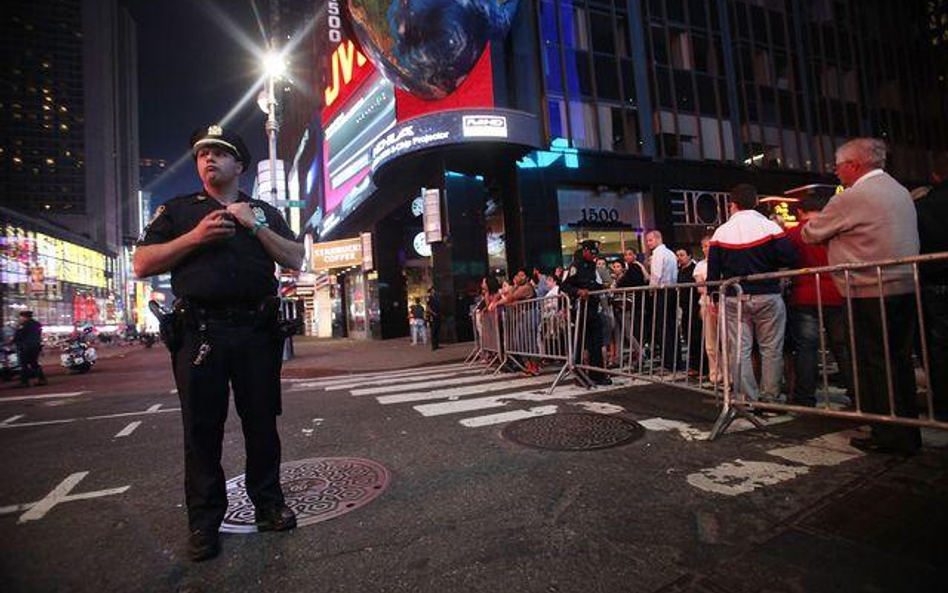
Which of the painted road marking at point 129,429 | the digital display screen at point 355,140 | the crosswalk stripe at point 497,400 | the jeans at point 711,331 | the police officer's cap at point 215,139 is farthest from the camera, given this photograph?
the digital display screen at point 355,140

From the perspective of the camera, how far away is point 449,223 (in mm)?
18391

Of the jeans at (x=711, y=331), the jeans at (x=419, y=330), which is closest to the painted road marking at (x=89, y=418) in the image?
the jeans at (x=711, y=331)

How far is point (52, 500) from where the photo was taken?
3.50 meters

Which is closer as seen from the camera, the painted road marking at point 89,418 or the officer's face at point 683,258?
the painted road marking at point 89,418

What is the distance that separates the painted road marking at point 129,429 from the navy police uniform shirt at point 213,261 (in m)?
4.02

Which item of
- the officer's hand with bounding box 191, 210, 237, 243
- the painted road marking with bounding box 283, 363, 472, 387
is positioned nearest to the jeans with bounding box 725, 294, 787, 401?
the officer's hand with bounding box 191, 210, 237, 243

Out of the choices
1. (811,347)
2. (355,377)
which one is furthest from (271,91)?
(811,347)

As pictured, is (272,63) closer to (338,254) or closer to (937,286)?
(338,254)

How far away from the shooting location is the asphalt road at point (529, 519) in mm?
2133

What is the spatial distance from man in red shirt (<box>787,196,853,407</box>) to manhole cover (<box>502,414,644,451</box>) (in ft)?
5.95

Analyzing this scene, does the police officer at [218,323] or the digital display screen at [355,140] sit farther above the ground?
the digital display screen at [355,140]

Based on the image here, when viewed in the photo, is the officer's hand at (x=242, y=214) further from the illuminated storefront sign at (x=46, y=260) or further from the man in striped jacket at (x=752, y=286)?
the illuminated storefront sign at (x=46, y=260)

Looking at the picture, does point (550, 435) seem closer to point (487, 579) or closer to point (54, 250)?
point (487, 579)

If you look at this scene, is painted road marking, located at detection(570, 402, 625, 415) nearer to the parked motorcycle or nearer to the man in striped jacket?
the man in striped jacket
